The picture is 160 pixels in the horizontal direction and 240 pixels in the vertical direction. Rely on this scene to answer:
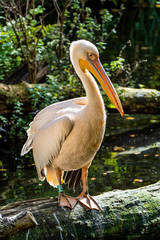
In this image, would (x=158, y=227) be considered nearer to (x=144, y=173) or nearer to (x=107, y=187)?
(x=107, y=187)

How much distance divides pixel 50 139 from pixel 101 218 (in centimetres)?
72

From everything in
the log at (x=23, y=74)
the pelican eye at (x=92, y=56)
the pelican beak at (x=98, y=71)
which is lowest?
the log at (x=23, y=74)

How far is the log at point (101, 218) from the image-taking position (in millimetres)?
2906

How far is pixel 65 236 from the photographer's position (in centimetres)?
292

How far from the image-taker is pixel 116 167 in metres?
4.95

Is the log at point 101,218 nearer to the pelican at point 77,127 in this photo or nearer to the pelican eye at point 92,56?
the pelican at point 77,127

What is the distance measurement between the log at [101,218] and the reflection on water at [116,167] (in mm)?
1154

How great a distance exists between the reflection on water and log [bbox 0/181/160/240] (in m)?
1.15

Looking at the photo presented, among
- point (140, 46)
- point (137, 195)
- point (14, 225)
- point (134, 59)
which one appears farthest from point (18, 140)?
point (140, 46)

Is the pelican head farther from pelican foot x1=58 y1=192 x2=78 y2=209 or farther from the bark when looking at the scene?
the bark

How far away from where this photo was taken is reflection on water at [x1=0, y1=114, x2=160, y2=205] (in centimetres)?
442

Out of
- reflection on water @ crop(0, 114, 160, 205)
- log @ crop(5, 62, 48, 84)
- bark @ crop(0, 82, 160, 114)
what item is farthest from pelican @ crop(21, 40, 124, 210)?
log @ crop(5, 62, 48, 84)

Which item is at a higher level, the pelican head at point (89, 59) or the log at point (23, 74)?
the pelican head at point (89, 59)

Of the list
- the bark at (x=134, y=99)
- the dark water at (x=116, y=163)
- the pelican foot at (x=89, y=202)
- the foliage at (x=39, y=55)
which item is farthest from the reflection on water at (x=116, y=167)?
the pelican foot at (x=89, y=202)
